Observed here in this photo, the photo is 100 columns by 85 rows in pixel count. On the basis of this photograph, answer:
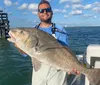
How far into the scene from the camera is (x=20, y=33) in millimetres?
3852

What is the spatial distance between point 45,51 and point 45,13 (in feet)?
3.13

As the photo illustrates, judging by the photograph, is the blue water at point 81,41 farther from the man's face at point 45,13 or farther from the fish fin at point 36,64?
the fish fin at point 36,64

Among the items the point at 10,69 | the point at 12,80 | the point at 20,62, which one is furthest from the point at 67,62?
the point at 20,62

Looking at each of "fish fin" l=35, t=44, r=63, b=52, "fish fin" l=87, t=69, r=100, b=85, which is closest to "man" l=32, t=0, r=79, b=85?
"fish fin" l=35, t=44, r=63, b=52

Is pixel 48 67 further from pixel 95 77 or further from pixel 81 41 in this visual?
pixel 81 41

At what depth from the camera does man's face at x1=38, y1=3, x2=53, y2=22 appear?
4652 millimetres

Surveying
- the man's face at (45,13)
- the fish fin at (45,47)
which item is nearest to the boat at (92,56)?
the man's face at (45,13)

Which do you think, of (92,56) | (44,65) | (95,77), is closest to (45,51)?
(44,65)

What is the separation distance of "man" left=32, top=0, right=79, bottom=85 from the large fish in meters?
0.33

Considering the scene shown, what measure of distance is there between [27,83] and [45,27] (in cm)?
707

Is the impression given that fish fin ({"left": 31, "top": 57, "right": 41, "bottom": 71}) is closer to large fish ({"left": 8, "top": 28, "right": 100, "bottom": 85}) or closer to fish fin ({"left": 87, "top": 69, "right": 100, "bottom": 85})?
large fish ({"left": 8, "top": 28, "right": 100, "bottom": 85})

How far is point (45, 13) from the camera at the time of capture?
15.2ft

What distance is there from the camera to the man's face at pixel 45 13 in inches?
183

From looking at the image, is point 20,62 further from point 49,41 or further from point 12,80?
point 49,41
